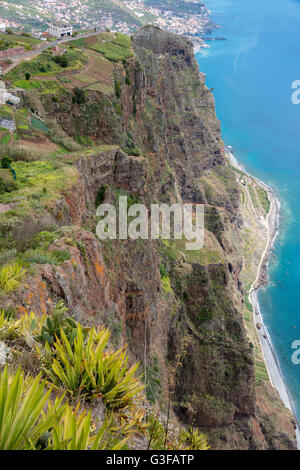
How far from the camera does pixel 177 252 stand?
42.9 meters

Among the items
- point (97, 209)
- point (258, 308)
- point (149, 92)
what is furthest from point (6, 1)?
point (97, 209)

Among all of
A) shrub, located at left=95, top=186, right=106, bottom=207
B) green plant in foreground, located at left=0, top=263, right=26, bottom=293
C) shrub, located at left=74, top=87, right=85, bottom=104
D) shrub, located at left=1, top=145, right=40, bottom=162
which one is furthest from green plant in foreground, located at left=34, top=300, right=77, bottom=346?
shrub, located at left=74, top=87, right=85, bottom=104

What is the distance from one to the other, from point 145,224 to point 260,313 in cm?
4907

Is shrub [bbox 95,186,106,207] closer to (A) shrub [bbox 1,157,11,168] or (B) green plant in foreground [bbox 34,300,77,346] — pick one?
(A) shrub [bbox 1,157,11,168]

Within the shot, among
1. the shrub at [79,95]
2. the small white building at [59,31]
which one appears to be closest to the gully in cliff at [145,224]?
the shrub at [79,95]

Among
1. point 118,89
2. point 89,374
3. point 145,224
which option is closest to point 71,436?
point 89,374

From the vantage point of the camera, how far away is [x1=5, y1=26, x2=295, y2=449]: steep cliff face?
51.1 ft

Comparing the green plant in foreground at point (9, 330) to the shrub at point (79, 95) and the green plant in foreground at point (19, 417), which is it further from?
the shrub at point (79, 95)

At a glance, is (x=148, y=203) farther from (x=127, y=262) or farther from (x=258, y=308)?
(x=258, y=308)

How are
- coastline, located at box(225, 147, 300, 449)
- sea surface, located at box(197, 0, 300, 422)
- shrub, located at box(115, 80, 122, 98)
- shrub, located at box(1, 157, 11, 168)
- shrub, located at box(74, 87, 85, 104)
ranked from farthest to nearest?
sea surface, located at box(197, 0, 300, 422)
coastline, located at box(225, 147, 300, 449)
shrub, located at box(115, 80, 122, 98)
shrub, located at box(74, 87, 85, 104)
shrub, located at box(1, 157, 11, 168)

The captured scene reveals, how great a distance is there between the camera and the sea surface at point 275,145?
73.4m

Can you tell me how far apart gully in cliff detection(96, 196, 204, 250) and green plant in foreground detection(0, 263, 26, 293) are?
37.9 ft

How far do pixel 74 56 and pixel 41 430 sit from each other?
4453cm

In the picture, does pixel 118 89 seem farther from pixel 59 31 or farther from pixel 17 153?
pixel 59 31
